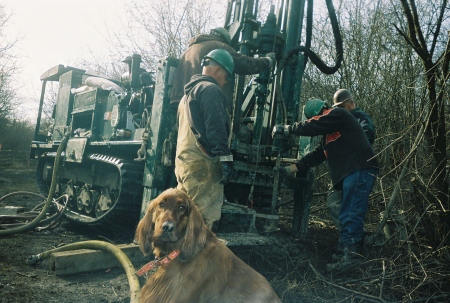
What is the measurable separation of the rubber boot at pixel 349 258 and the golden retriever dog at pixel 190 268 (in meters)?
1.77

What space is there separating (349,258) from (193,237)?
7.53ft

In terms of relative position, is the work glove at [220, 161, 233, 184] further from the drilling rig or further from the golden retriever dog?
the golden retriever dog

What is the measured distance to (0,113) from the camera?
29.2m

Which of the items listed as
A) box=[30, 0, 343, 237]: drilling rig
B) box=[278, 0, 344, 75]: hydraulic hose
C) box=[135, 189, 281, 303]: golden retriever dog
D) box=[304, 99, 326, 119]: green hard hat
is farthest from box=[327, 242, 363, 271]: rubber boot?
box=[278, 0, 344, 75]: hydraulic hose

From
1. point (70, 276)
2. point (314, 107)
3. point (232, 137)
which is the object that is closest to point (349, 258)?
point (314, 107)

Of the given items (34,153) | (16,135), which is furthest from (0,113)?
(34,153)

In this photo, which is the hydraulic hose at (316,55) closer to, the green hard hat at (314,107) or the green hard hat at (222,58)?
the green hard hat at (314,107)

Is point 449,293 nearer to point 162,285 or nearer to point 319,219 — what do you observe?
point 162,285

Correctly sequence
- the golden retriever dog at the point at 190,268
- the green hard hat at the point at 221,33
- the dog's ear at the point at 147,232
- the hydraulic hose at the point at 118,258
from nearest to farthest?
the golden retriever dog at the point at 190,268 → the dog's ear at the point at 147,232 → the hydraulic hose at the point at 118,258 → the green hard hat at the point at 221,33

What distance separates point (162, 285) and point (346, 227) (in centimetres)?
251

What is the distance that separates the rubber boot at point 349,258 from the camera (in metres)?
4.33

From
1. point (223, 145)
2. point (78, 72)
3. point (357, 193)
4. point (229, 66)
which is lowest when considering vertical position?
point (357, 193)

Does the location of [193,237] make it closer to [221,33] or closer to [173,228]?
[173,228]

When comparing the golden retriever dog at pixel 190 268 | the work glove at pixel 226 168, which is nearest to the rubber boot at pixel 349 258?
the work glove at pixel 226 168
